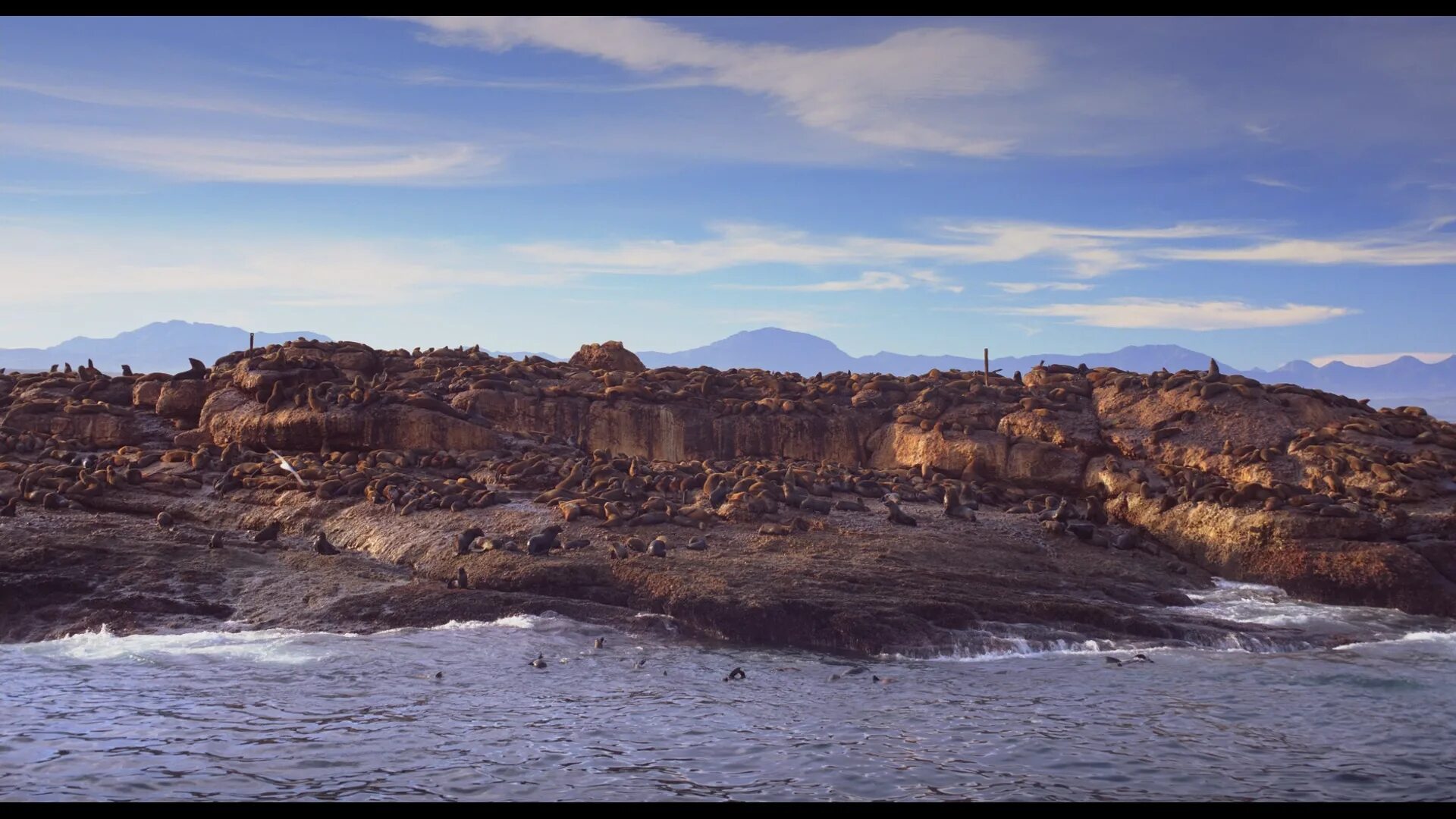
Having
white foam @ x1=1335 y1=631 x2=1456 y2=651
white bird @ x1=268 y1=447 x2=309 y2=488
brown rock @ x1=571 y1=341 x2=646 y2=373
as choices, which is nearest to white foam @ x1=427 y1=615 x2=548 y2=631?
white bird @ x1=268 y1=447 x2=309 y2=488

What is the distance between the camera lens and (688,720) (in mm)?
14102

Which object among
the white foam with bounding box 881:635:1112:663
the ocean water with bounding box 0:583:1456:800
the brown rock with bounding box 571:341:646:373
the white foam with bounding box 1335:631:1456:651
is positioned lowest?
the ocean water with bounding box 0:583:1456:800

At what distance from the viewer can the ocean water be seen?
11984 millimetres

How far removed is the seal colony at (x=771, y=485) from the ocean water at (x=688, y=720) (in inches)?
72.9

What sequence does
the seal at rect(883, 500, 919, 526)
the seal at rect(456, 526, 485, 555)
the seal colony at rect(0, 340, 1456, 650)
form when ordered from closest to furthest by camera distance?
the seal colony at rect(0, 340, 1456, 650) → the seal at rect(456, 526, 485, 555) → the seal at rect(883, 500, 919, 526)

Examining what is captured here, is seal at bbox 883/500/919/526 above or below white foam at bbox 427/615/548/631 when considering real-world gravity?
above

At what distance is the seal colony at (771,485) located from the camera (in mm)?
20172

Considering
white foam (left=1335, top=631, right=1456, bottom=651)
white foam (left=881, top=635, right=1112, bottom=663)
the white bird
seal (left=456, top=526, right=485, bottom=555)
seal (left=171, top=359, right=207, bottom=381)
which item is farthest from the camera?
seal (left=171, top=359, right=207, bottom=381)

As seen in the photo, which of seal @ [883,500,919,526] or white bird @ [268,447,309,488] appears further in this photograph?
white bird @ [268,447,309,488]

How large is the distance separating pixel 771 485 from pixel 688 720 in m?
11.8

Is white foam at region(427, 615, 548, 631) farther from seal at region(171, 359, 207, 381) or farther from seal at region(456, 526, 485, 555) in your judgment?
seal at region(171, 359, 207, 381)

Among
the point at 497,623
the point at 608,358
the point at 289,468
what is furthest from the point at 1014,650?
the point at 608,358

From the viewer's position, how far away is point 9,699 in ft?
48.1

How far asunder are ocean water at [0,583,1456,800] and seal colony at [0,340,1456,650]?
185cm
